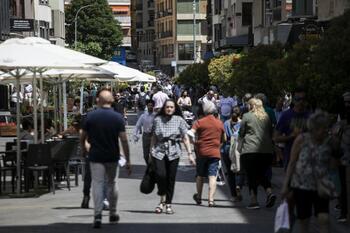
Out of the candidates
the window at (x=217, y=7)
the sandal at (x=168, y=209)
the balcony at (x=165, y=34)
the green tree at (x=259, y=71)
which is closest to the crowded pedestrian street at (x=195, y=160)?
the sandal at (x=168, y=209)

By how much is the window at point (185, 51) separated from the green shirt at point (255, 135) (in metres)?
108

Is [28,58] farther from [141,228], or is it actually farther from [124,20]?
[124,20]

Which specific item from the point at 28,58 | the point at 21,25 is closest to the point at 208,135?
the point at 28,58

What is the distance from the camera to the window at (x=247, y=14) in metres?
59.9

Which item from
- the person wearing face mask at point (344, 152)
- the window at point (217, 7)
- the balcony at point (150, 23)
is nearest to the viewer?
the person wearing face mask at point (344, 152)

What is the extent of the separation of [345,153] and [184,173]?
9.39 m

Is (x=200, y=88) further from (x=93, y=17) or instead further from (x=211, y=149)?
(x=211, y=149)

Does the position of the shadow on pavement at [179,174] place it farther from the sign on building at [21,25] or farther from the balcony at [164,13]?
the balcony at [164,13]

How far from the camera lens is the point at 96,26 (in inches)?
3750

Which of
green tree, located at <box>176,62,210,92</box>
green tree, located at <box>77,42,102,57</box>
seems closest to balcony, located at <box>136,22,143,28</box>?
green tree, located at <box>77,42,102,57</box>

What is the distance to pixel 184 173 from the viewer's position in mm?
21422

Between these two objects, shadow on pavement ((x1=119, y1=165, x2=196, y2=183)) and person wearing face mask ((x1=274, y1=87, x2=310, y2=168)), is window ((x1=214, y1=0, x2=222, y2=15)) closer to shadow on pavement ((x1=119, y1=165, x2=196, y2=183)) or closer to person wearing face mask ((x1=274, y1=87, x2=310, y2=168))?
shadow on pavement ((x1=119, y1=165, x2=196, y2=183))

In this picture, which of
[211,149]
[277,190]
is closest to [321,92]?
[277,190]

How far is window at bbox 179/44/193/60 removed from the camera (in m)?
122
